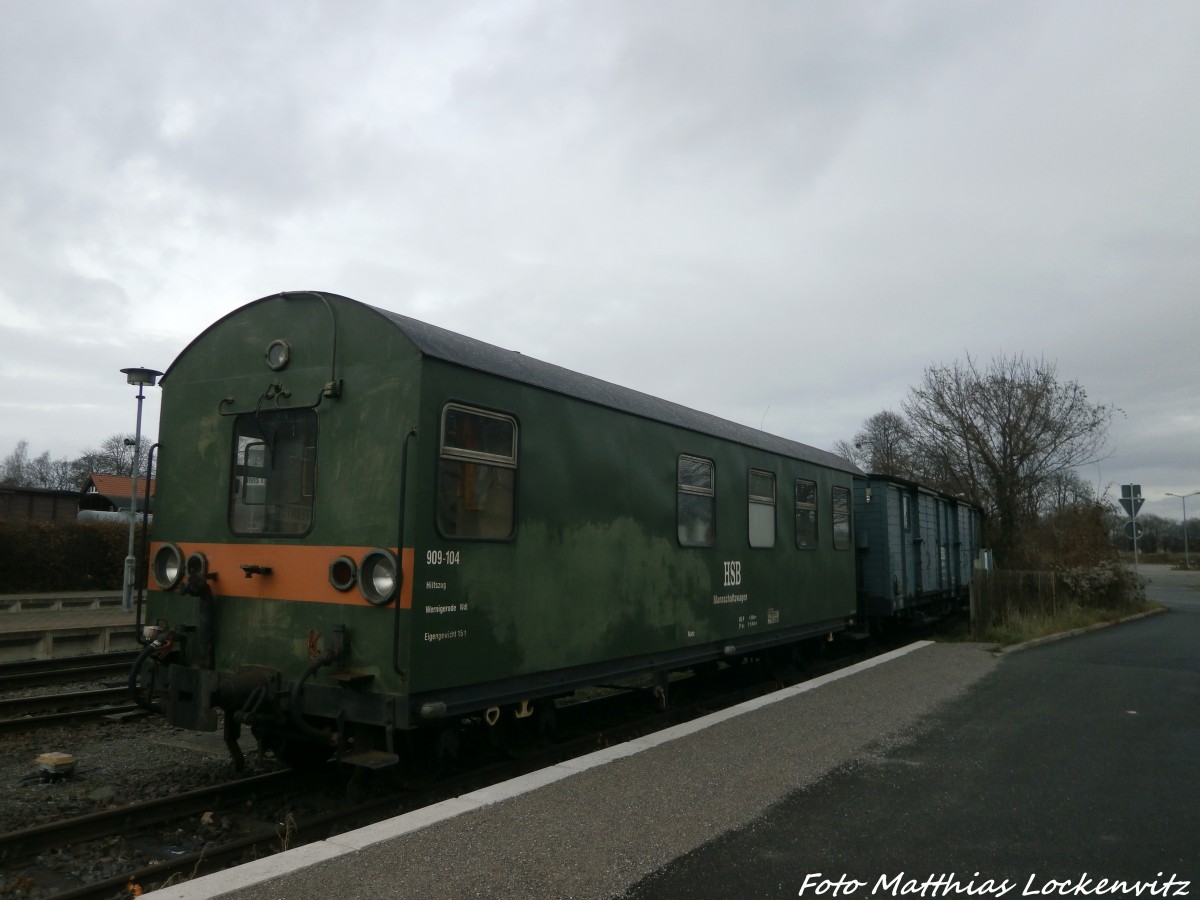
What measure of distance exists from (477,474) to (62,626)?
13.5m

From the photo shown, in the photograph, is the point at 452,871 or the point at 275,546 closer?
the point at 452,871

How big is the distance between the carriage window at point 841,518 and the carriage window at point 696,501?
378 cm

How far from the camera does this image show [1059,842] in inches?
173

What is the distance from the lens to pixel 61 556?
2495 centimetres

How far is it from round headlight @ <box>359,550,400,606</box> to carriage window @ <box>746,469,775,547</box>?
4954 millimetres

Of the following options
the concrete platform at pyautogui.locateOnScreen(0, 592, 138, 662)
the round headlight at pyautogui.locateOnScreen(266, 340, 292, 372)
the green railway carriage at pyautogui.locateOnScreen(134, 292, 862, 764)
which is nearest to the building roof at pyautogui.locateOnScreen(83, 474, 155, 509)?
the concrete platform at pyautogui.locateOnScreen(0, 592, 138, 662)

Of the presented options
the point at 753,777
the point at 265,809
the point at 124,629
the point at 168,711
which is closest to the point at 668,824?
the point at 753,777

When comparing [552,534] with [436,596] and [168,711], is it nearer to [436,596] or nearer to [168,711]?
[436,596]

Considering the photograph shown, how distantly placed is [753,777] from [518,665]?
1651mm

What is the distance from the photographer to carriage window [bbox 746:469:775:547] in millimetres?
9148

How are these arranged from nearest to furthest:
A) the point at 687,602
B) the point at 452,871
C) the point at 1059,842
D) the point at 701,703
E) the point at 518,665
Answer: the point at 452,871 < the point at 1059,842 < the point at 518,665 < the point at 687,602 < the point at 701,703

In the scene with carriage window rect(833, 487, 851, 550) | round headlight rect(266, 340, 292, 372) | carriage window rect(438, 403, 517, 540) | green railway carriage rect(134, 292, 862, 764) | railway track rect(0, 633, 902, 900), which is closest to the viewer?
railway track rect(0, 633, 902, 900)

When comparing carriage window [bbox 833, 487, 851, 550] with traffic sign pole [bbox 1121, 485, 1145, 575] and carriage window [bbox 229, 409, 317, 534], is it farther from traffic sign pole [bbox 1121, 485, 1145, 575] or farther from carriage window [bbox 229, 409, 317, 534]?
traffic sign pole [bbox 1121, 485, 1145, 575]

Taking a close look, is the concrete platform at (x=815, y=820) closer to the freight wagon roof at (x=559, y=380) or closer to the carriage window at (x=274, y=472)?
the carriage window at (x=274, y=472)
